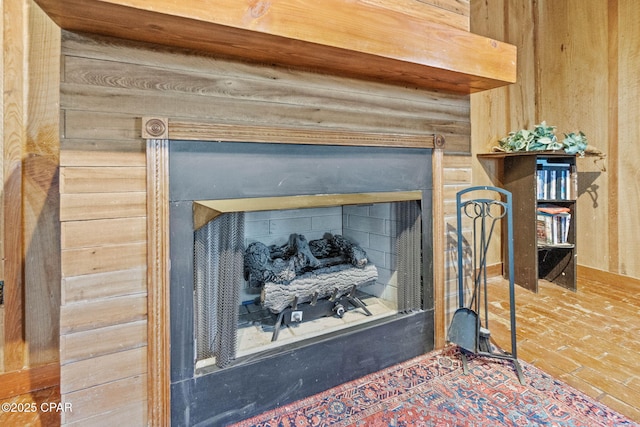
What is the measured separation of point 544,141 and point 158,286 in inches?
116

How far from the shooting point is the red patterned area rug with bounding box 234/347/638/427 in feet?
4.24

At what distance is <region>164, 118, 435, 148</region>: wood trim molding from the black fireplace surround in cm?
3

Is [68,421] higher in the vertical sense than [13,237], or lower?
lower

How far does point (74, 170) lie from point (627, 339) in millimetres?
2870

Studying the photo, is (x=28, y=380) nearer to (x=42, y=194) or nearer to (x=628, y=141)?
(x=42, y=194)

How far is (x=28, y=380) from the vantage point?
1.48 metres

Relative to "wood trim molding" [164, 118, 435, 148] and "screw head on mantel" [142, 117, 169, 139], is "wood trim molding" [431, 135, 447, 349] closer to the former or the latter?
"wood trim molding" [164, 118, 435, 148]

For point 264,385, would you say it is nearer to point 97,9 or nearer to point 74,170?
point 74,170

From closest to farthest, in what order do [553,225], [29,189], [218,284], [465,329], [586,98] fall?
[218,284] → [29,189] → [465,329] → [553,225] → [586,98]

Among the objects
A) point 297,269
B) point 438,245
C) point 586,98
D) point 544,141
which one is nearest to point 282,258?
point 297,269

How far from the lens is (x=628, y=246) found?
8.82 ft

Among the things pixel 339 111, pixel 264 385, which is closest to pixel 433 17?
pixel 339 111

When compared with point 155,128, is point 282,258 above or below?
below

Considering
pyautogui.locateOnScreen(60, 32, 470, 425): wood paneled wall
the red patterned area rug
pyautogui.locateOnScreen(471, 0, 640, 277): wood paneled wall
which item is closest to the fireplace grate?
the red patterned area rug
